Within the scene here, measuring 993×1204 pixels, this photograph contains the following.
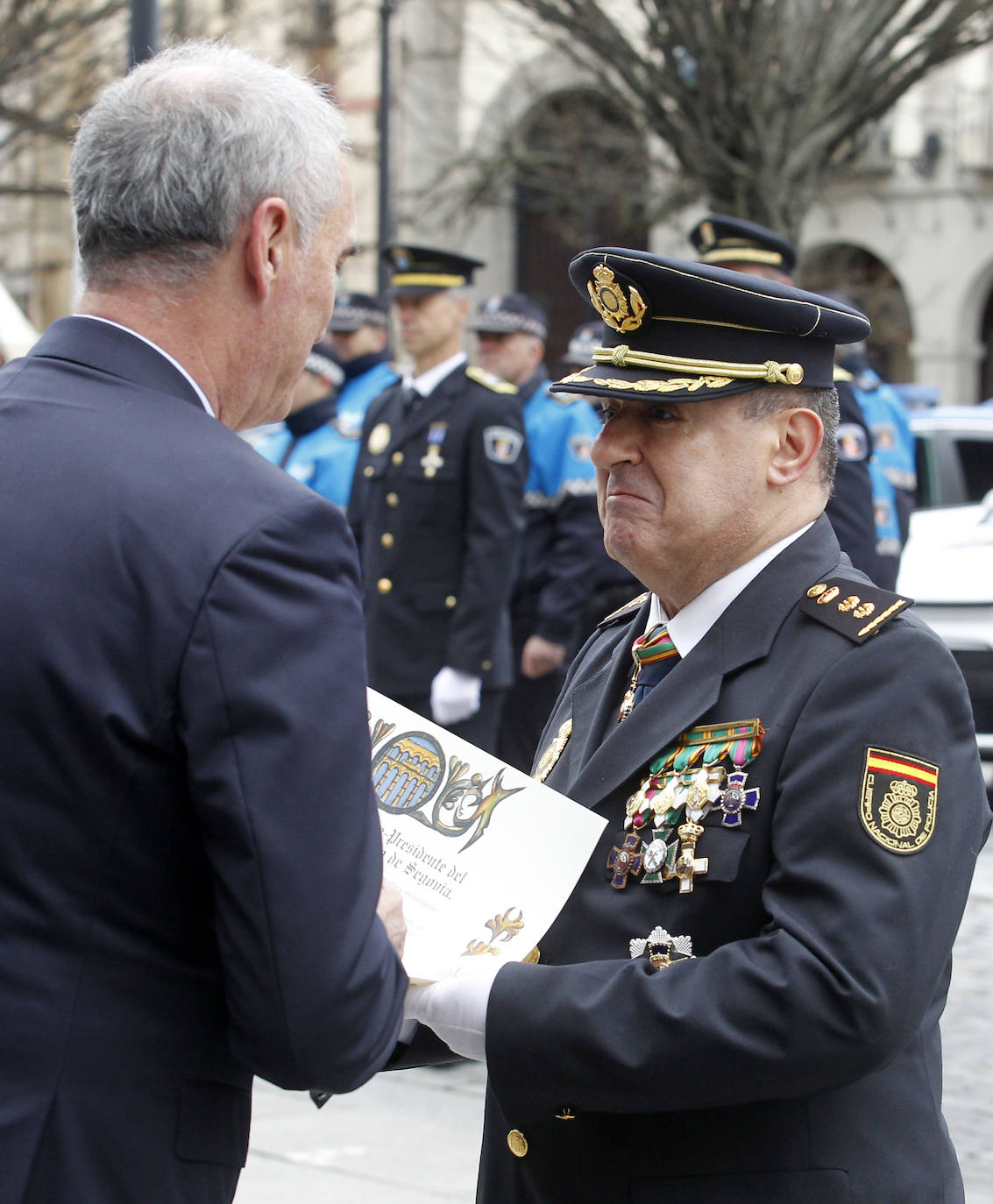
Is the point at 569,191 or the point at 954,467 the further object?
the point at 569,191

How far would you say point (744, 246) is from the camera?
5.67 meters

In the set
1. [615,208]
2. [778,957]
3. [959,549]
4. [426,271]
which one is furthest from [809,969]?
[615,208]

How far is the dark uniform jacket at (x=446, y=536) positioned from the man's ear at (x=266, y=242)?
380 centimetres

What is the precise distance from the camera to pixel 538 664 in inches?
262

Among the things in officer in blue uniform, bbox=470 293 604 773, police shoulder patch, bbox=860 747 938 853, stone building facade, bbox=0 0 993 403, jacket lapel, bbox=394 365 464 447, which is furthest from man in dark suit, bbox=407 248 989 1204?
stone building facade, bbox=0 0 993 403

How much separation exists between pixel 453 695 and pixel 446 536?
1.80ft

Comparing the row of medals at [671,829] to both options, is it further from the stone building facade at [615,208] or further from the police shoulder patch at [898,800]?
the stone building facade at [615,208]

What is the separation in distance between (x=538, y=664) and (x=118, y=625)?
5.10m

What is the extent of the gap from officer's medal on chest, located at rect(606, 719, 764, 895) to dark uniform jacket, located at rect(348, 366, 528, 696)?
354 cm

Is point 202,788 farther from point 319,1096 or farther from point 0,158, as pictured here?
point 0,158

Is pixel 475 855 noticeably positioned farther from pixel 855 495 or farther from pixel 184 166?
pixel 855 495

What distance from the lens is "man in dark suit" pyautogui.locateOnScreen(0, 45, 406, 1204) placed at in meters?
1.60

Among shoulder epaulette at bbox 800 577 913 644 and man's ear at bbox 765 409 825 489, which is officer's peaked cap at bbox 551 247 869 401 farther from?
shoulder epaulette at bbox 800 577 913 644

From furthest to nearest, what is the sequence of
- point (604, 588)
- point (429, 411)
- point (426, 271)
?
point (604, 588)
point (426, 271)
point (429, 411)
